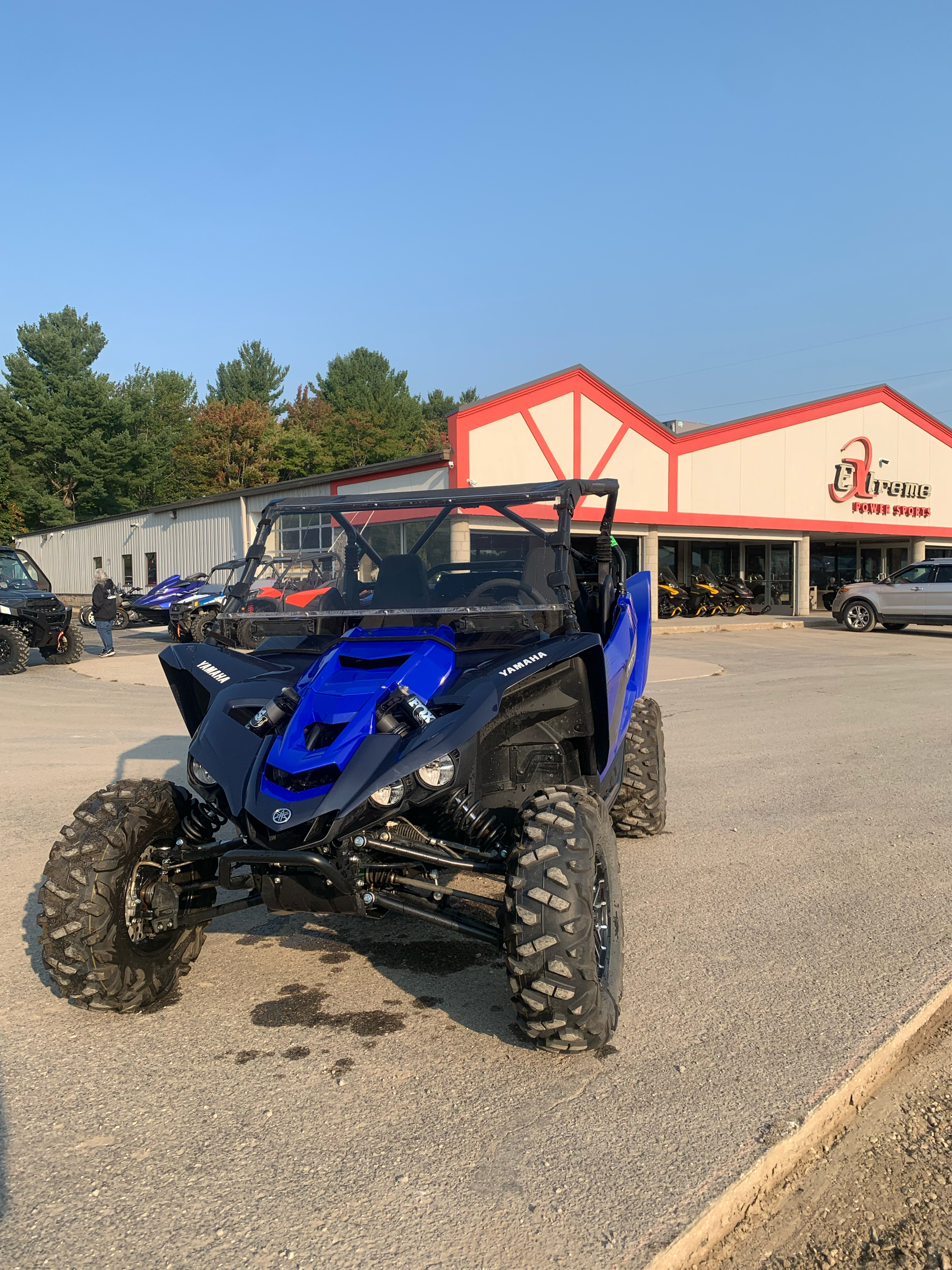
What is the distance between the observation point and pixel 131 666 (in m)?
16.2

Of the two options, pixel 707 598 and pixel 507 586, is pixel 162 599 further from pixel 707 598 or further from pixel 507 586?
pixel 507 586

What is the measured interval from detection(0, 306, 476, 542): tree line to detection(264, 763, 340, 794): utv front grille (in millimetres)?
48753

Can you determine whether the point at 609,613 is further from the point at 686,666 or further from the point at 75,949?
the point at 686,666

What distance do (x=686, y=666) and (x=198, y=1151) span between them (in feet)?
47.6

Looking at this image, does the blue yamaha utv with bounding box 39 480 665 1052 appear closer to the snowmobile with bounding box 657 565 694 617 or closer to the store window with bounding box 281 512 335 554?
the store window with bounding box 281 512 335 554

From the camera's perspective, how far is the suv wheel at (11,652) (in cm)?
1494

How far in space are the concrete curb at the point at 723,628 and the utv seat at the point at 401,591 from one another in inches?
822

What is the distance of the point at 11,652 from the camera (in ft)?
49.2

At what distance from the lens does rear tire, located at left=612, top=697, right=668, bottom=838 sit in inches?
219

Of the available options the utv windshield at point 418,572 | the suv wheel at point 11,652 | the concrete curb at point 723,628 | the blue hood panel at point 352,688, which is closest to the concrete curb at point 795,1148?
the blue hood panel at point 352,688

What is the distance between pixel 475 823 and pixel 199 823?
106 centimetres

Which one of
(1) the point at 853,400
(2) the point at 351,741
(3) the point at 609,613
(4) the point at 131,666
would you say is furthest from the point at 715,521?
(2) the point at 351,741

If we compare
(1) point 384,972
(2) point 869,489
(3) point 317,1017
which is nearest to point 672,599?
(2) point 869,489

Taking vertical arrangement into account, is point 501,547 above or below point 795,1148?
above
